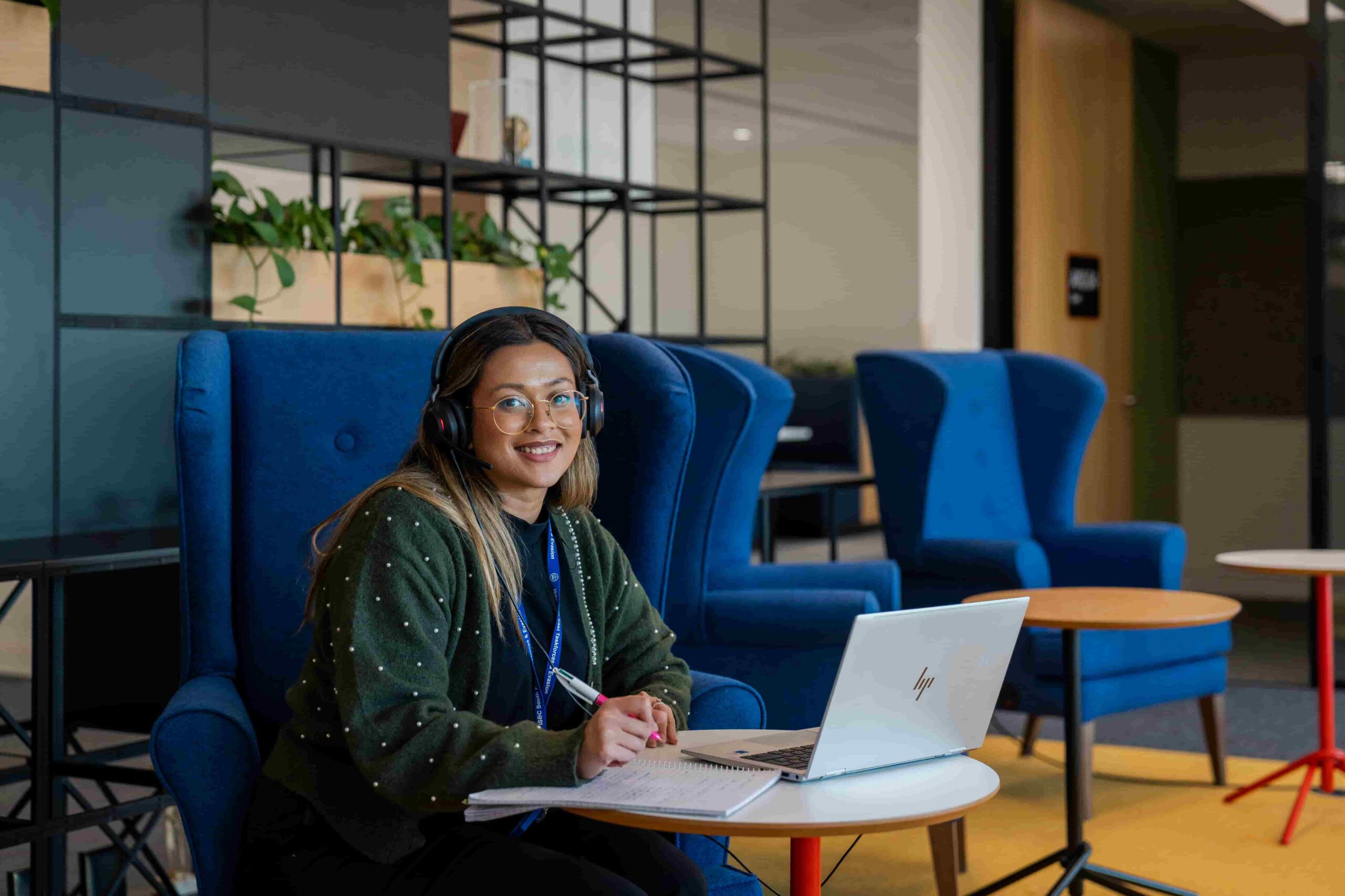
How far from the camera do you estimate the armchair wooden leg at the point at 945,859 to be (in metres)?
2.76

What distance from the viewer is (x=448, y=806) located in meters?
1.44

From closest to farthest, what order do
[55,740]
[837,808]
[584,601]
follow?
[837,808], [584,601], [55,740]

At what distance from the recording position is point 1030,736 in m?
4.07

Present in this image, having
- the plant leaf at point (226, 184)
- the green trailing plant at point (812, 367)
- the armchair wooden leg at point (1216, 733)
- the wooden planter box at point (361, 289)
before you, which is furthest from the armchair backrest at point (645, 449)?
the green trailing plant at point (812, 367)

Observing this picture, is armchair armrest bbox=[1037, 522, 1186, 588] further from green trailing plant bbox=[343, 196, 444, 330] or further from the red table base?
green trailing plant bbox=[343, 196, 444, 330]

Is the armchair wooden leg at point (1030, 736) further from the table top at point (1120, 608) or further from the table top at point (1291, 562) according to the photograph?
the table top at point (1120, 608)

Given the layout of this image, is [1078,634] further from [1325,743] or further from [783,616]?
[1325,743]

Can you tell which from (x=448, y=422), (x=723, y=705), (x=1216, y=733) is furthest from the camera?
(x=1216, y=733)

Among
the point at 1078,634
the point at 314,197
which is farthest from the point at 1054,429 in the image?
the point at 314,197

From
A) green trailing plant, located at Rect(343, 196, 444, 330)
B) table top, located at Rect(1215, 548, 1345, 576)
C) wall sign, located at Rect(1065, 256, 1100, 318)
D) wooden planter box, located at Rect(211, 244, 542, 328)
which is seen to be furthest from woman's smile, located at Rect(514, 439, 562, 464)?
wall sign, located at Rect(1065, 256, 1100, 318)

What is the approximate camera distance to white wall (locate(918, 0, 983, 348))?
6.82 metres

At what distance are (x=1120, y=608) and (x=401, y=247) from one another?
2.06m

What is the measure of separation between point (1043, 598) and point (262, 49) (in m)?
2.22

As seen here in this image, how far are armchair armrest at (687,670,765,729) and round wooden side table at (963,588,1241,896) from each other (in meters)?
0.79
